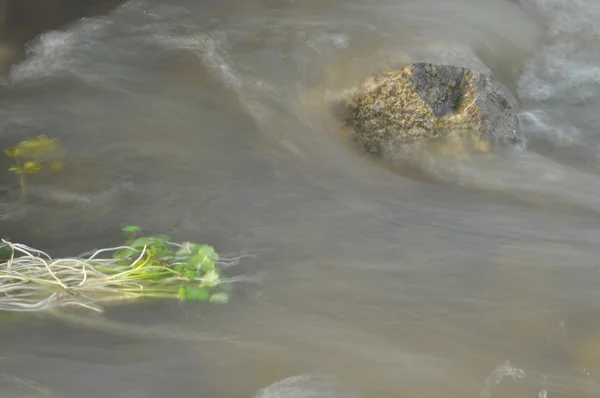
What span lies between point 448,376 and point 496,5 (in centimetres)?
306

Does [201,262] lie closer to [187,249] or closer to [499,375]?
[187,249]

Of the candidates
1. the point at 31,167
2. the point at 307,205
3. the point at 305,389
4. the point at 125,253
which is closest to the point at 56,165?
the point at 31,167

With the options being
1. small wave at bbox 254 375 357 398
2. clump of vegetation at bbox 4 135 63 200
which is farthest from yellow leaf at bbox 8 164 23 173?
small wave at bbox 254 375 357 398

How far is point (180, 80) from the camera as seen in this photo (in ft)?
13.1

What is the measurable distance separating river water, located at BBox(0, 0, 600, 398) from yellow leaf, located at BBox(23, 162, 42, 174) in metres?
0.09

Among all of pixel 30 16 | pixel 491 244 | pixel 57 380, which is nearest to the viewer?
pixel 57 380

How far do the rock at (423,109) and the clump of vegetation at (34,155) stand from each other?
5.90ft

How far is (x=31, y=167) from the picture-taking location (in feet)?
11.3

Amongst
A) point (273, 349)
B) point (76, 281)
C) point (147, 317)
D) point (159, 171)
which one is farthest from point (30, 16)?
point (273, 349)

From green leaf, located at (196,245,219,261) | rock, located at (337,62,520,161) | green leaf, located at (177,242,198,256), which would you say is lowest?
green leaf, located at (177,242,198,256)

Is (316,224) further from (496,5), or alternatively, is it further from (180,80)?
(496,5)

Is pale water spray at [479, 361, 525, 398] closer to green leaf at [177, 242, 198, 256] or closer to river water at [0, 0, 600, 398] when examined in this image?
river water at [0, 0, 600, 398]

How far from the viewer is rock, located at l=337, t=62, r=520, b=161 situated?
137 inches

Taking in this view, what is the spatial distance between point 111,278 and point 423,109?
1.93 meters
